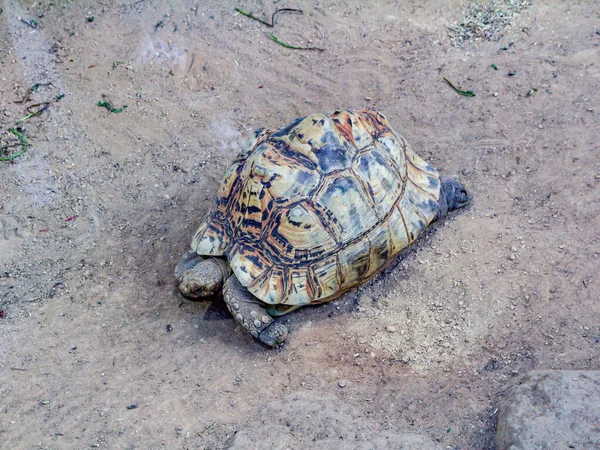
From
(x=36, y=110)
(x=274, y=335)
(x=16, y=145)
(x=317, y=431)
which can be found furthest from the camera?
(x=36, y=110)

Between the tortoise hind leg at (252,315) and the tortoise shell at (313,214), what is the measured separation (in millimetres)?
145

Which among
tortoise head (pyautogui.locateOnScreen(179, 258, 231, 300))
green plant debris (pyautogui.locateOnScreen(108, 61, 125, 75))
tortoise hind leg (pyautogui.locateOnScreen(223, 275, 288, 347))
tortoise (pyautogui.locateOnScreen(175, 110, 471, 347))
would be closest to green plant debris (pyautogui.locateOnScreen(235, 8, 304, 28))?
green plant debris (pyautogui.locateOnScreen(108, 61, 125, 75))

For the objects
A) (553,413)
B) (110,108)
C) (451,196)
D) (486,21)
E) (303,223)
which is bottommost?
(110,108)

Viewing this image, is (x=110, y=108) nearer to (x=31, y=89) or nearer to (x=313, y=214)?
(x=31, y=89)

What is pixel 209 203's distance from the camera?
5.86 metres

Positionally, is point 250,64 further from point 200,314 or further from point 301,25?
point 200,314

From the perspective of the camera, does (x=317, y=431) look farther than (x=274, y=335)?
No

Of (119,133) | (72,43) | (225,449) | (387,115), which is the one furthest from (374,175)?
(72,43)

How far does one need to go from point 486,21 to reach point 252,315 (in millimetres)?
5332

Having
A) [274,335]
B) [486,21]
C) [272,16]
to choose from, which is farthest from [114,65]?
[486,21]

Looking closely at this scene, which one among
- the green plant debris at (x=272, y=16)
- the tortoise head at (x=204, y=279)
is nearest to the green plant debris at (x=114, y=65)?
the green plant debris at (x=272, y=16)

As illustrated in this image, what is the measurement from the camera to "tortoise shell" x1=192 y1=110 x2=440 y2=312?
14.8ft

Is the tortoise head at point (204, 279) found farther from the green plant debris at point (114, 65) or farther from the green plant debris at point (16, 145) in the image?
the green plant debris at point (114, 65)

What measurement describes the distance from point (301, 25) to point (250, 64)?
1.07 m
